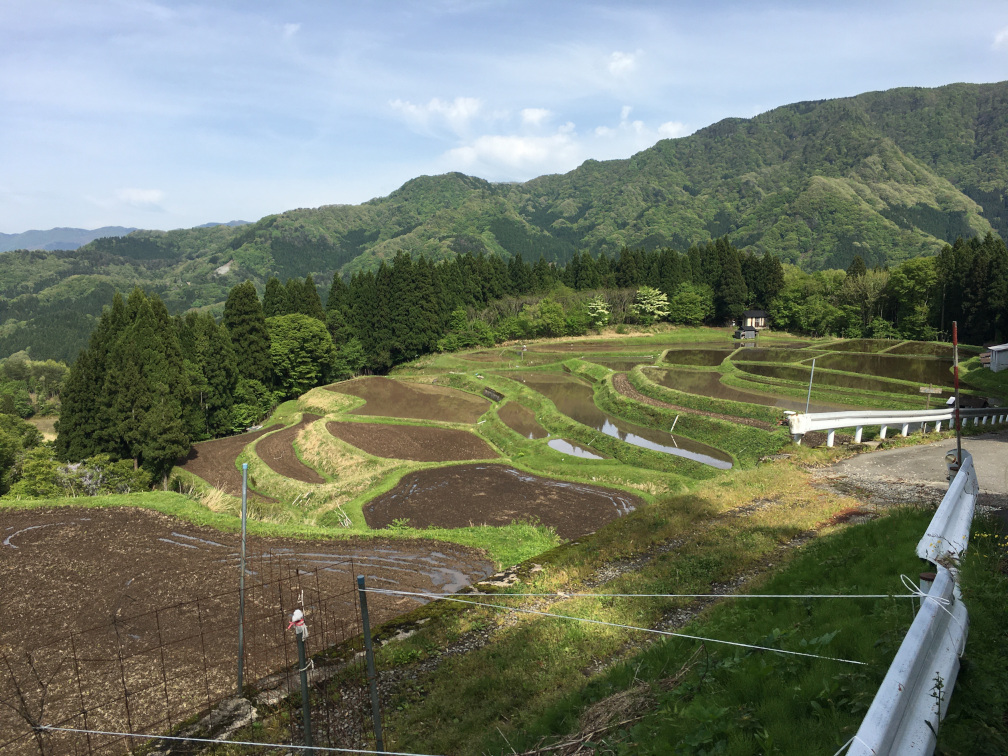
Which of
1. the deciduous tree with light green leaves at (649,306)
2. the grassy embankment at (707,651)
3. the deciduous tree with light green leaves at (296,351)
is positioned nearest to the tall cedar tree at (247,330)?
the deciduous tree with light green leaves at (296,351)

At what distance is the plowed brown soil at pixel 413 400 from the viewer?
4119cm

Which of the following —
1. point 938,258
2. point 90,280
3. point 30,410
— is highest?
point 90,280

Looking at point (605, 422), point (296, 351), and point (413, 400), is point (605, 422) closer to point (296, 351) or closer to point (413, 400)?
point (413, 400)

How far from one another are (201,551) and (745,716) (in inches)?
668

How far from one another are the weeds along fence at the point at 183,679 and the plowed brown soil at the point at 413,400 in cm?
2649

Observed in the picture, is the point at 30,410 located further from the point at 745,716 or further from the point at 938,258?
the point at 938,258

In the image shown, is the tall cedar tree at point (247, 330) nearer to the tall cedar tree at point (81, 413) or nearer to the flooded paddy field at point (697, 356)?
the tall cedar tree at point (81, 413)

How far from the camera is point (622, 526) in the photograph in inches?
704

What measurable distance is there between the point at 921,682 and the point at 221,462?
118ft

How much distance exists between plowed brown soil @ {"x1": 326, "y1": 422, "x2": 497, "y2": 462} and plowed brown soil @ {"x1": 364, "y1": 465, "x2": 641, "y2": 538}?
4.02 meters

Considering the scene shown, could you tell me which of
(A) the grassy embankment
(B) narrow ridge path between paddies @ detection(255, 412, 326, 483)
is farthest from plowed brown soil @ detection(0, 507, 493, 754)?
(B) narrow ridge path between paddies @ detection(255, 412, 326, 483)

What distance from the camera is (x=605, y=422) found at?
1507 inches

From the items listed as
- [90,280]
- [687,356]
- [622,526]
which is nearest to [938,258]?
[687,356]

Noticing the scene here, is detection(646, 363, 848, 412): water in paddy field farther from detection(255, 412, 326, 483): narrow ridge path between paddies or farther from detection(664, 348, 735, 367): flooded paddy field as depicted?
detection(255, 412, 326, 483): narrow ridge path between paddies
